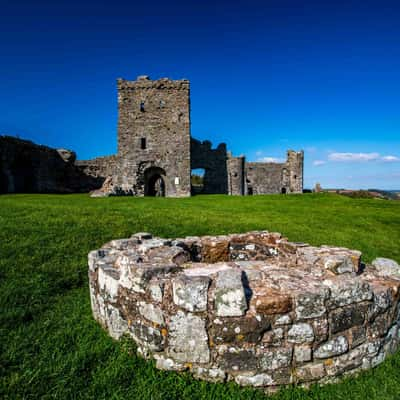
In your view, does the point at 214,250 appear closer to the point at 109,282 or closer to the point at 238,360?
the point at 109,282

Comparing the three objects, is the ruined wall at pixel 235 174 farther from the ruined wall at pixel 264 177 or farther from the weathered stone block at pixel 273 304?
the weathered stone block at pixel 273 304

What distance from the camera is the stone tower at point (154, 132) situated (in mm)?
25250

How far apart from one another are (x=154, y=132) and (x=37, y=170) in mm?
11875

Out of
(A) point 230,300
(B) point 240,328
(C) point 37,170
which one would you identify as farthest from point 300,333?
(C) point 37,170

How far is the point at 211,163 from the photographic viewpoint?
31.0 meters

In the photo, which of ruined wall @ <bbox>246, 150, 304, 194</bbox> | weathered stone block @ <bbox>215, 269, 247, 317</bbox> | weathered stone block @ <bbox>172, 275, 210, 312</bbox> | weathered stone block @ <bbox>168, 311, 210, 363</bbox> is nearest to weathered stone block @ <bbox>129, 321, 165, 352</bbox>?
weathered stone block @ <bbox>168, 311, 210, 363</bbox>

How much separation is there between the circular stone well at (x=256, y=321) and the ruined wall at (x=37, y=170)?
2475 cm

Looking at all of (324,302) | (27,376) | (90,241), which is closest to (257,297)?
(324,302)

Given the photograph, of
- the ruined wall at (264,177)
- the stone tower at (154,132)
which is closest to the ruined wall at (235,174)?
the ruined wall at (264,177)

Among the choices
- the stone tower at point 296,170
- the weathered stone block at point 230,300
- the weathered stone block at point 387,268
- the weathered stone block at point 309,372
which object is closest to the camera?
the weathered stone block at point 230,300

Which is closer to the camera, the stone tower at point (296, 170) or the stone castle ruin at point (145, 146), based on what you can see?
the stone castle ruin at point (145, 146)

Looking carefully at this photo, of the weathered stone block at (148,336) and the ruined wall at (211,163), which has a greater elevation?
the ruined wall at (211,163)

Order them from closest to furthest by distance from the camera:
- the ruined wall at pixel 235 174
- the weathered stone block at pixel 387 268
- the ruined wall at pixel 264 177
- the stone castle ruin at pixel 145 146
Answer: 1. the weathered stone block at pixel 387 268
2. the stone castle ruin at pixel 145 146
3. the ruined wall at pixel 235 174
4. the ruined wall at pixel 264 177

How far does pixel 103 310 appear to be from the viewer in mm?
3736
